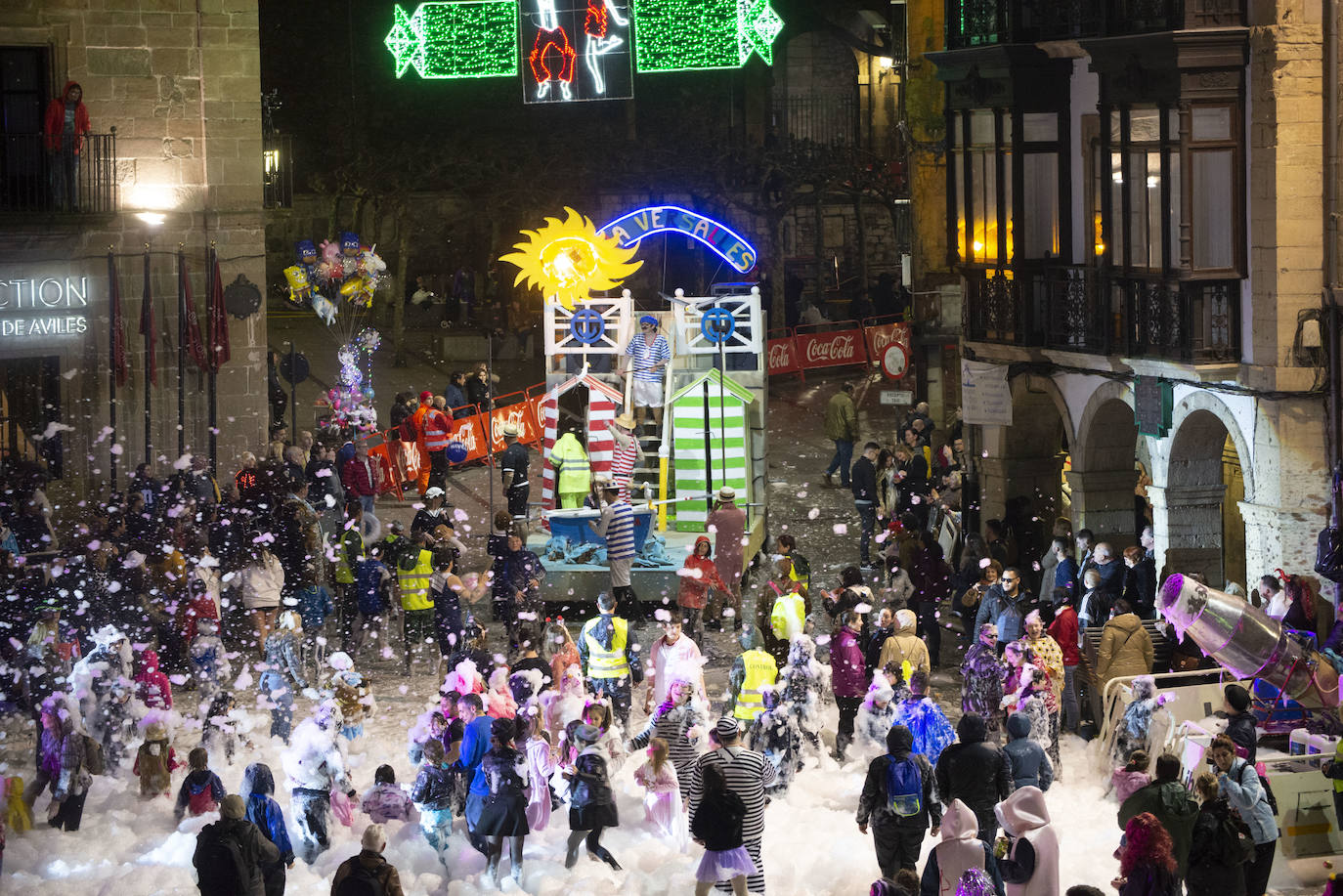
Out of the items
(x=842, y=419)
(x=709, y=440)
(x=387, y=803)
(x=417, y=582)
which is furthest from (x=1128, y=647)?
(x=842, y=419)

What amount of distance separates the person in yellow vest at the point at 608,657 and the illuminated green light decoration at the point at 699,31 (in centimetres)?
1273

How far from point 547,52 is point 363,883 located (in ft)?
58.6

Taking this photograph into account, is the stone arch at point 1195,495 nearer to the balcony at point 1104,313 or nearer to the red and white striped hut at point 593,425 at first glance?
the balcony at point 1104,313

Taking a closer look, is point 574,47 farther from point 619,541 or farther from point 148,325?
point 619,541

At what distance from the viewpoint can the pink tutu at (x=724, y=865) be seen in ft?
41.6

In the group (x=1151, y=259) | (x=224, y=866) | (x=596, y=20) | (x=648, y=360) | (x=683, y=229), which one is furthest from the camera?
(x=596, y=20)

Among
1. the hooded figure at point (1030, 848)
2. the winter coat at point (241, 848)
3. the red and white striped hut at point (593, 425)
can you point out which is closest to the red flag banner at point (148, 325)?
the red and white striped hut at point (593, 425)

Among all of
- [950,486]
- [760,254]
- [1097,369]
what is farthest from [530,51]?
[760,254]

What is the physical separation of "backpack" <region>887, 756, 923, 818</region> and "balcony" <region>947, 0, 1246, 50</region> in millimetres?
9200

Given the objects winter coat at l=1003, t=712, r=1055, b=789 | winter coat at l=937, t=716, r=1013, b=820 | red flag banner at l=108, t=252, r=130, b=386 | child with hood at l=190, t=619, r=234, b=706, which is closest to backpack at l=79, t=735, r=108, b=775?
child with hood at l=190, t=619, r=234, b=706

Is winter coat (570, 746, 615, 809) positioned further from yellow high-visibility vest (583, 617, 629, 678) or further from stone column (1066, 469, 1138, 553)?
stone column (1066, 469, 1138, 553)

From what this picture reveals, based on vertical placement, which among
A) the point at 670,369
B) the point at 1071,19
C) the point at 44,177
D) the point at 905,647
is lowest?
the point at 905,647

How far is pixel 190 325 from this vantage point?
84.0ft

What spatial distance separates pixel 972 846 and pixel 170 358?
56.2ft
